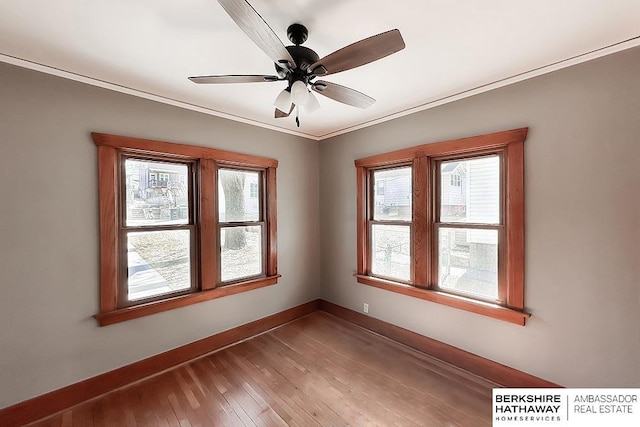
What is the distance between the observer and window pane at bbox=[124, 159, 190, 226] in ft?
Result: 7.78

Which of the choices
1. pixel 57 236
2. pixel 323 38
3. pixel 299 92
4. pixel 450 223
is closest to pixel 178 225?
pixel 57 236

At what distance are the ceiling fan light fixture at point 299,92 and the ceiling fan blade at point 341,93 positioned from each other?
0.15m

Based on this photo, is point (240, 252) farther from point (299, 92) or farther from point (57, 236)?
point (299, 92)

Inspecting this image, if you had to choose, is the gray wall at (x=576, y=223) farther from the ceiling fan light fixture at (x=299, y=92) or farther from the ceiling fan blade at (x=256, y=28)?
the ceiling fan blade at (x=256, y=28)

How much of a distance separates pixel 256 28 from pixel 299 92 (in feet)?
1.38

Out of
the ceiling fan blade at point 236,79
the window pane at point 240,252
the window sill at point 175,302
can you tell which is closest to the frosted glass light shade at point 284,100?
the ceiling fan blade at point 236,79

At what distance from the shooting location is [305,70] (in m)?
1.53

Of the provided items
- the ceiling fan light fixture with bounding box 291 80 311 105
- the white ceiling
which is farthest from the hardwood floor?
the white ceiling

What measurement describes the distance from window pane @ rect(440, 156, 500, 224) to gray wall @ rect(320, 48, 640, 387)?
0.27m

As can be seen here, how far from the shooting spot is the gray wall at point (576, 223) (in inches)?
68.1

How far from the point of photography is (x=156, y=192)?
253 centimetres

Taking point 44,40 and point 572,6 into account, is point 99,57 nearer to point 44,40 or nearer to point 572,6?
point 44,40

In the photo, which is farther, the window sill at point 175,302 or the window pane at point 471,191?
the window pane at point 471,191

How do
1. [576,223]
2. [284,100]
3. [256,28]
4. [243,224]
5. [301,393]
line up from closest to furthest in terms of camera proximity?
[256,28]
[284,100]
[576,223]
[301,393]
[243,224]
